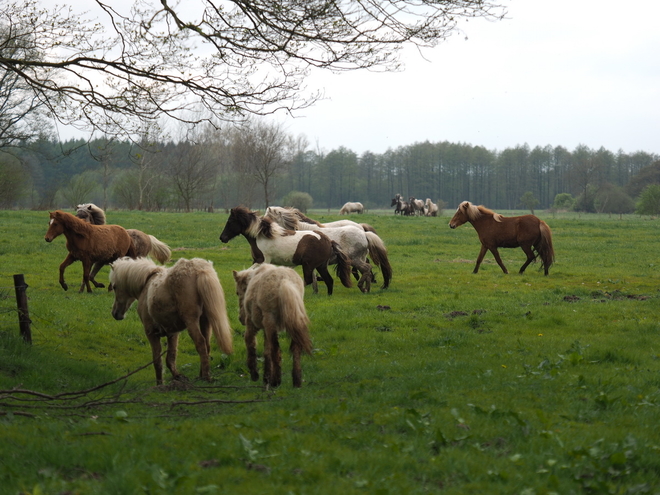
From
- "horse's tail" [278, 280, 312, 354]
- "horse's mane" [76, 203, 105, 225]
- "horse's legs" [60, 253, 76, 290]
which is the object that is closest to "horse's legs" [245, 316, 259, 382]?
"horse's tail" [278, 280, 312, 354]

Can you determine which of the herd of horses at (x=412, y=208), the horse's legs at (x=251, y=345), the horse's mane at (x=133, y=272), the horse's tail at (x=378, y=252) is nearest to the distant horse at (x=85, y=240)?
the horse's tail at (x=378, y=252)

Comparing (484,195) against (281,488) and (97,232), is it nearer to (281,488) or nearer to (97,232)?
(97,232)

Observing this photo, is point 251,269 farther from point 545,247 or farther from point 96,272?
point 545,247

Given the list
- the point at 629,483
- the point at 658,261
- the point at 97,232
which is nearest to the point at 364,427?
the point at 629,483

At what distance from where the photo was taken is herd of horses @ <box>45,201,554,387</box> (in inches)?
293

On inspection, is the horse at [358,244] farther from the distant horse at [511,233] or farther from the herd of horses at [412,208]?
the herd of horses at [412,208]

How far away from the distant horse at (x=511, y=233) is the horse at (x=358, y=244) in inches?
158

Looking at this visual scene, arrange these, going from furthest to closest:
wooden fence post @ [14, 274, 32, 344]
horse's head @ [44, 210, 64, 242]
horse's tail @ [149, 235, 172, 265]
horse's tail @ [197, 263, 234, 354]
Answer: horse's tail @ [149, 235, 172, 265]
horse's head @ [44, 210, 64, 242]
wooden fence post @ [14, 274, 32, 344]
horse's tail @ [197, 263, 234, 354]

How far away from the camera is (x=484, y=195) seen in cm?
11462

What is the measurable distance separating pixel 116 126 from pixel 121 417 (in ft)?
16.7

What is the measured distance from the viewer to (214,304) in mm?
7824

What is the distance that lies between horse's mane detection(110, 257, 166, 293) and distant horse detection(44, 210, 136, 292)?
639 cm

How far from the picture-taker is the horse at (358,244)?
15.8m

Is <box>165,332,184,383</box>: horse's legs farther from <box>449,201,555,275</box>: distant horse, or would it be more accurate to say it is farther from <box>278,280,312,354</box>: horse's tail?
<box>449,201,555,275</box>: distant horse
